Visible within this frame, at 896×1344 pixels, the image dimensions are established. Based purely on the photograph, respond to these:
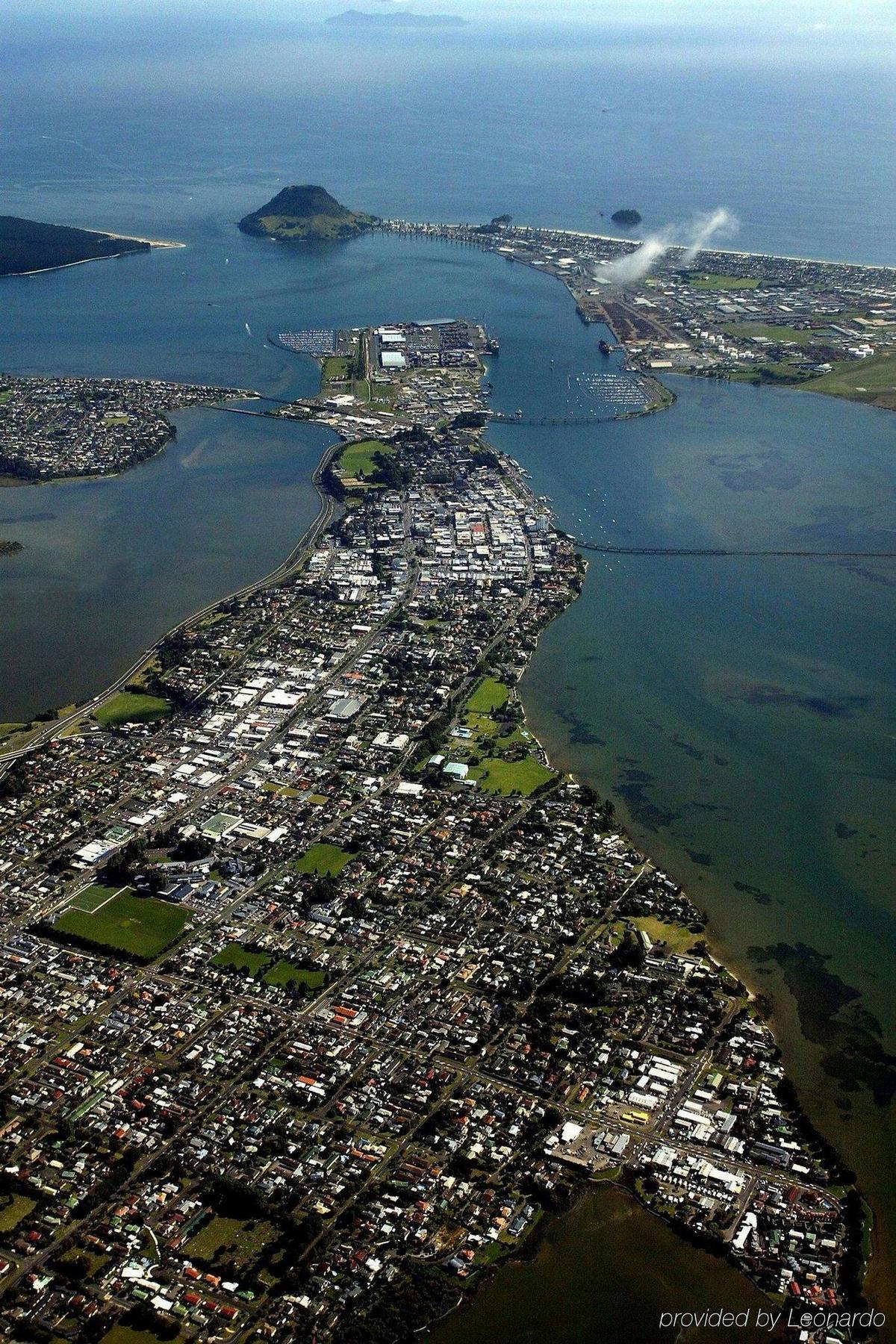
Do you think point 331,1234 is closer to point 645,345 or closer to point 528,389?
point 528,389

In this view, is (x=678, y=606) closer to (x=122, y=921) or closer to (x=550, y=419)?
(x=550, y=419)

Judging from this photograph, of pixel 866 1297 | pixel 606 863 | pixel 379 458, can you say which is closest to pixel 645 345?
pixel 379 458

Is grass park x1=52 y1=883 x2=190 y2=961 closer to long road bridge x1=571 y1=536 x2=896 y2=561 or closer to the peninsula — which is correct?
long road bridge x1=571 y1=536 x2=896 y2=561

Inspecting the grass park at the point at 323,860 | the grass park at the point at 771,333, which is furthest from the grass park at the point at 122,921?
the grass park at the point at 771,333

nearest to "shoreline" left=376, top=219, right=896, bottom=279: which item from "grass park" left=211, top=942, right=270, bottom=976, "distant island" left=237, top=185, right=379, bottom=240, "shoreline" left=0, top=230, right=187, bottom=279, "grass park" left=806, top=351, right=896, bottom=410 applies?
"distant island" left=237, top=185, right=379, bottom=240

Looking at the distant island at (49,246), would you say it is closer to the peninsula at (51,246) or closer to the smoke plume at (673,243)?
the peninsula at (51,246)
